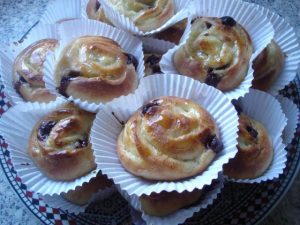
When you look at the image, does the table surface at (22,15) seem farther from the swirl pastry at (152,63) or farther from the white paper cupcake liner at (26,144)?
the swirl pastry at (152,63)

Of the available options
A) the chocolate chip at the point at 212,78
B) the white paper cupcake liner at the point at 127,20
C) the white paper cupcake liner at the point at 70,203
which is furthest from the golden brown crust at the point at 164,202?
the white paper cupcake liner at the point at 127,20

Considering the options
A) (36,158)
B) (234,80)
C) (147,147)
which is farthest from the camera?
(234,80)

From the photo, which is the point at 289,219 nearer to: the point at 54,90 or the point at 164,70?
the point at 164,70

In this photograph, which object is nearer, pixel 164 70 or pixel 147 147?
pixel 147 147

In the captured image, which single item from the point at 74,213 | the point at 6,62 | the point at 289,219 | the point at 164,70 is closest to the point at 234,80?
the point at 164,70

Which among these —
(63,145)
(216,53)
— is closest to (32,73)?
(63,145)
